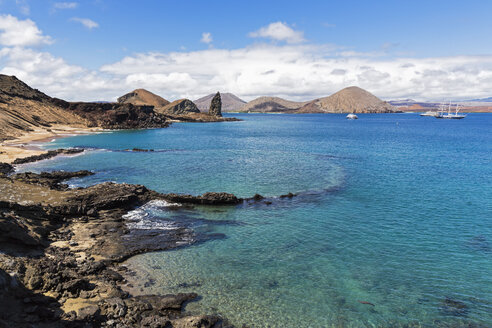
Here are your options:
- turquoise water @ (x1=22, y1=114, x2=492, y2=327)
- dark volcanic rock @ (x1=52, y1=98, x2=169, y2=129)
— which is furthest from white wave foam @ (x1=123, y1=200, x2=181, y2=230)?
dark volcanic rock @ (x1=52, y1=98, x2=169, y2=129)

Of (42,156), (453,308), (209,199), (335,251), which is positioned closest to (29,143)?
(42,156)

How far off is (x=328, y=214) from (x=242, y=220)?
25.6 ft

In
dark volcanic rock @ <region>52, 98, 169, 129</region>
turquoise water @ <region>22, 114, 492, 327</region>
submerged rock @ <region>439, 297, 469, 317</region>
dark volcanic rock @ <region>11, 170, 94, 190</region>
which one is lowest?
submerged rock @ <region>439, 297, 469, 317</region>

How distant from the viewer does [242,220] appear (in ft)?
82.2

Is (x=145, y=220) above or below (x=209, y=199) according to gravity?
below

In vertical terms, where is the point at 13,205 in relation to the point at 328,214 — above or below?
above

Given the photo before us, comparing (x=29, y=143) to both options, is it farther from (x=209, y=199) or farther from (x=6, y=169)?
(x=209, y=199)

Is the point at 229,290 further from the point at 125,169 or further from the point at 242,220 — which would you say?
the point at 125,169

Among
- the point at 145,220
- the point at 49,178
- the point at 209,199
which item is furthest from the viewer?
the point at 49,178

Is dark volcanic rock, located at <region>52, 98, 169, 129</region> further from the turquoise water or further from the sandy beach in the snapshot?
the turquoise water

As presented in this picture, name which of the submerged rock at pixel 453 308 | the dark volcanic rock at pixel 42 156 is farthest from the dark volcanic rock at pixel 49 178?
the submerged rock at pixel 453 308

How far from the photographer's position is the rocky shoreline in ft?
38.8

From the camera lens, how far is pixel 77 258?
17.2 meters

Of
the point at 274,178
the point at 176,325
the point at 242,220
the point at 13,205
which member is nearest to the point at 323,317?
the point at 176,325
